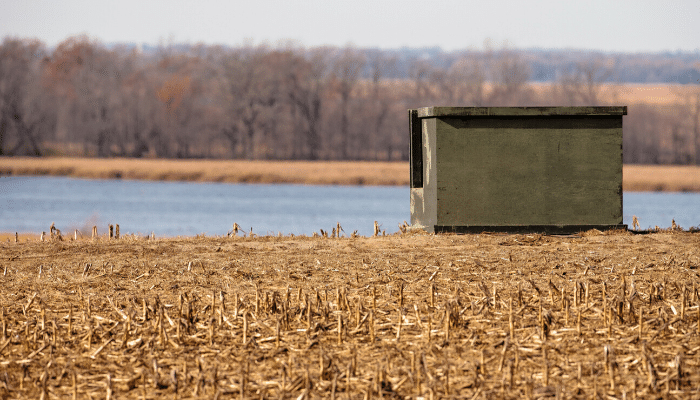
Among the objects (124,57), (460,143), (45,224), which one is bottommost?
(45,224)

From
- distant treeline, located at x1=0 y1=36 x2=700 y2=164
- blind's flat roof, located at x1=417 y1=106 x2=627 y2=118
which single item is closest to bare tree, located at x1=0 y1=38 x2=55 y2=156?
distant treeline, located at x1=0 y1=36 x2=700 y2=164

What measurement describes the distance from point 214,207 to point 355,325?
3229 cm

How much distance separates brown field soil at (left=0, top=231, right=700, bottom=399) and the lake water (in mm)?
15287

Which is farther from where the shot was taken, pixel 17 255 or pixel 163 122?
pixel 163 122

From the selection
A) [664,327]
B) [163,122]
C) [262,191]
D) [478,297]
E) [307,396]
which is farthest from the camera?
[163,122]

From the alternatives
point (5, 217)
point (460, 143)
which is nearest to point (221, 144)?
point (5, 217)

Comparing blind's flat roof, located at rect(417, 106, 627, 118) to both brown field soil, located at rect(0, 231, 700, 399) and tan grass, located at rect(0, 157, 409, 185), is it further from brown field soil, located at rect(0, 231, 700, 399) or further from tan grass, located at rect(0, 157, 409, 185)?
tan grass, located at rect(0, 157, 409, 185)

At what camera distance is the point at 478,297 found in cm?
819

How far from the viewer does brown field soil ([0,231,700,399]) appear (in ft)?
19.5

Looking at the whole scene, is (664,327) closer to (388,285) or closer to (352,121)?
(388,285)

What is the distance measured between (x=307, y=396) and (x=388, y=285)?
3237mm

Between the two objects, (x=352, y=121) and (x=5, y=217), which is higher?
(x=352, y=121)

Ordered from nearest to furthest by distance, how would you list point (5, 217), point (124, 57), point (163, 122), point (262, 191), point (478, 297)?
point (478, 297) < point (5, 217) < point (262, 191) < point (163, 122) < point (124, 57)

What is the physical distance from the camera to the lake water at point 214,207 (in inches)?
1236
